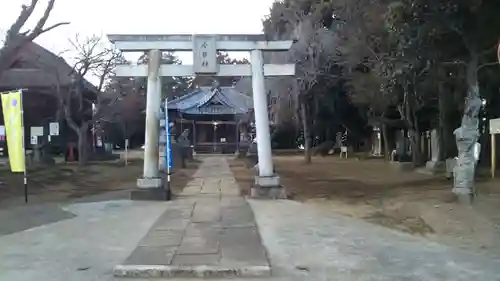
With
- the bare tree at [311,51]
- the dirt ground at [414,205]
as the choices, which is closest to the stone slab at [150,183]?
the dirt ground at [414,205]

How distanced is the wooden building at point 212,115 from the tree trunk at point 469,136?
27.3 metres

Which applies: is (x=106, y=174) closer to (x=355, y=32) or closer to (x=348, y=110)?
(x=355, y=32)

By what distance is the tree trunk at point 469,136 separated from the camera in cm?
1355

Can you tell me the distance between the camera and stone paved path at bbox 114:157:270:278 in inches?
295

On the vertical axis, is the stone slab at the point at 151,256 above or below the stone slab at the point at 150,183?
below

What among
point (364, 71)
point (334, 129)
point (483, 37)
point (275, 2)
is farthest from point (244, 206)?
point (334, 129)

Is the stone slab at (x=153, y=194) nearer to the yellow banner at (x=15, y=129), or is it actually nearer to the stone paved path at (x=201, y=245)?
the stone paved path at (x=201, y=245)

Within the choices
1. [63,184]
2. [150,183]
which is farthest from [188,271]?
[63,184]

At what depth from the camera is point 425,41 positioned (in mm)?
13984

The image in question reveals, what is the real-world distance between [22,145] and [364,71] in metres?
19.1

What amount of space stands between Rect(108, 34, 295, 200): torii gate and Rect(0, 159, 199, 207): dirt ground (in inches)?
108

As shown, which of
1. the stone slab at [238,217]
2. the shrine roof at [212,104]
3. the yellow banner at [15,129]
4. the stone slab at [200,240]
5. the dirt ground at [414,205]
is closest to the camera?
the stone slab at [200,240]

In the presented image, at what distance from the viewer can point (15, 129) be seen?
15.1m

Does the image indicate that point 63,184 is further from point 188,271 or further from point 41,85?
point 41,85
